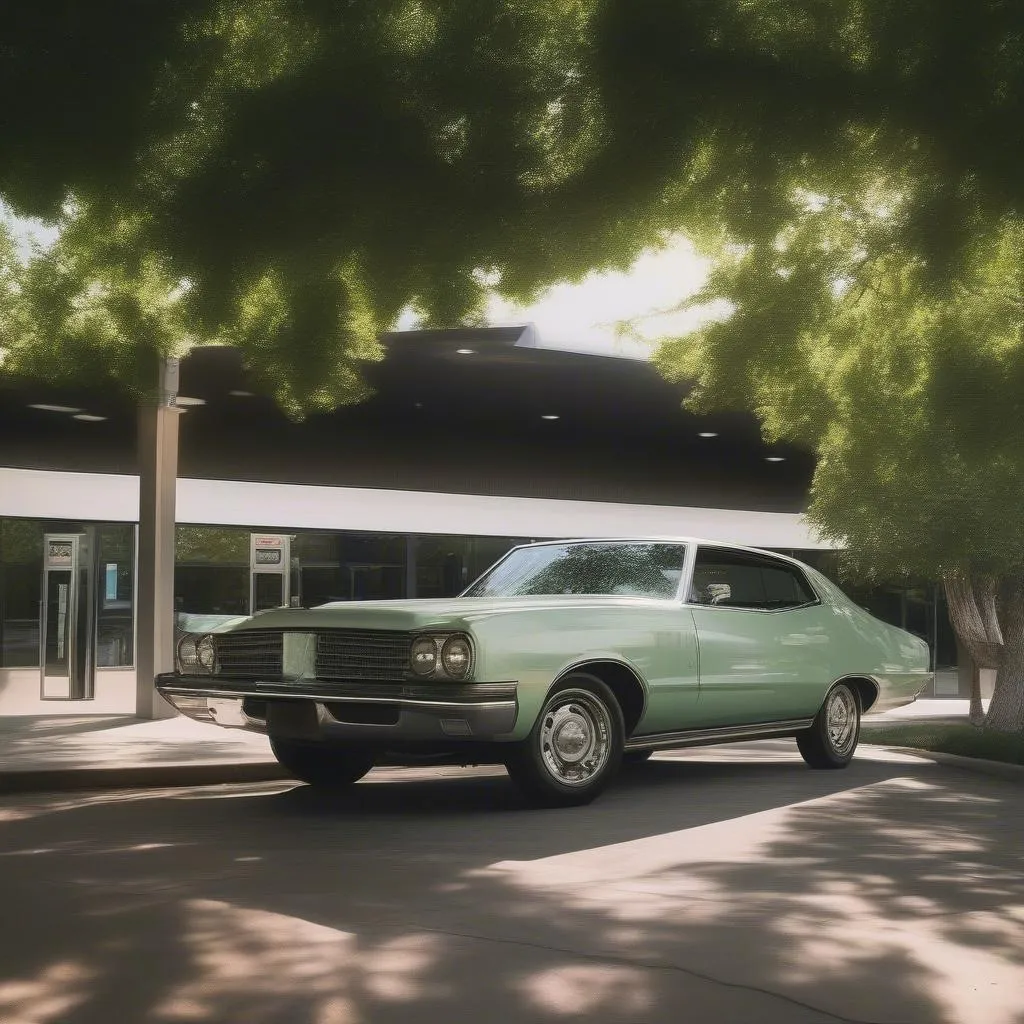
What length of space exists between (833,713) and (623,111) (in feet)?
17.9

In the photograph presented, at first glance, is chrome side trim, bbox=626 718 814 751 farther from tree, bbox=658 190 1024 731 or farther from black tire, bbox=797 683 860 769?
tree, bbox=658 190 1024 731

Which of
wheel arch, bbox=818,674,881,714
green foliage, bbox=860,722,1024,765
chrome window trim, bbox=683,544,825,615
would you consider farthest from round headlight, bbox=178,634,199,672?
green foliage, bbox=860,722,1024,765

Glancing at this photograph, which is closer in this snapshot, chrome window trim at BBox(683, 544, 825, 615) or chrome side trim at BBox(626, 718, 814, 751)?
chrome side trim at BBox(626, 718, 814, 751)

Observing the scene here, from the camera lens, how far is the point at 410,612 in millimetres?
8867

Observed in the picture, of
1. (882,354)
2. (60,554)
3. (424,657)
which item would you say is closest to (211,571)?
(60,554)

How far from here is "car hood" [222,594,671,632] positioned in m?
8.77

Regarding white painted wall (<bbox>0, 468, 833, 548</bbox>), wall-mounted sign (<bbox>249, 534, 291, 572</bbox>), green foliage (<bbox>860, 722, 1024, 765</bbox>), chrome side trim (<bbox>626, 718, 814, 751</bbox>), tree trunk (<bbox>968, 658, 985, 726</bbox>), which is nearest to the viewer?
chrome side trim (<bbox>626, 718, 814, 751</bbox>)

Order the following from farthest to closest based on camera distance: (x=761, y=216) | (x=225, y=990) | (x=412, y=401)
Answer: (x=412, y=401) < (x=761, y=216) < (x=225, y=990)

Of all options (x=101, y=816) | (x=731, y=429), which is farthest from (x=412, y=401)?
(x=101, y=816)

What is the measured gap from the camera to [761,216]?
8.88 meters

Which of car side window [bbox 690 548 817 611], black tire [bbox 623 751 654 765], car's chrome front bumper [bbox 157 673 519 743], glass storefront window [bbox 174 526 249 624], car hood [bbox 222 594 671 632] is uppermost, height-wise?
glass storefront window [bbox 174 526 249 624]

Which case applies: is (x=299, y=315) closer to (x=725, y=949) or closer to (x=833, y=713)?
(x=833, y=713)

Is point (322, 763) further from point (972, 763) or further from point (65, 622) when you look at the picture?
point (65, 622)

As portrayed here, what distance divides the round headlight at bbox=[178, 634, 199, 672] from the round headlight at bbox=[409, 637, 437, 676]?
77.0 inches
